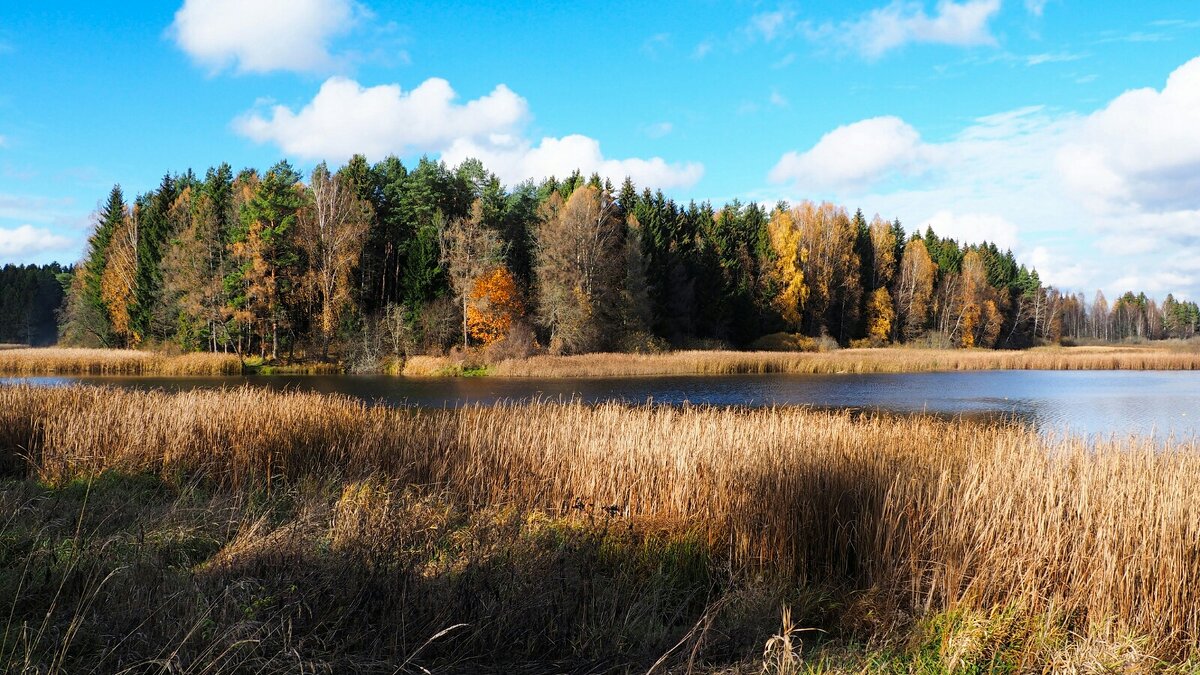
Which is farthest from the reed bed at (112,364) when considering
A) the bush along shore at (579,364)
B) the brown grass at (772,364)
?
the brown grass at (772,364)

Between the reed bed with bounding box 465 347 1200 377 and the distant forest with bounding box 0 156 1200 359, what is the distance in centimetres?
286

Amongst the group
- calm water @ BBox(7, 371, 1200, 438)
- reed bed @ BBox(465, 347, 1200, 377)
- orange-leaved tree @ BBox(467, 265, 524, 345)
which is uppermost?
orange-leaved tree @ BBox(467, 265, 524, 345)

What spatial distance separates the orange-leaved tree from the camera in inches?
1549

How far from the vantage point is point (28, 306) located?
243ft

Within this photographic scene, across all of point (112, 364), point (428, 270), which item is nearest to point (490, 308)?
point (428, 270)

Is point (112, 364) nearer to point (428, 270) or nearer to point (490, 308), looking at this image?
point (428, 270)

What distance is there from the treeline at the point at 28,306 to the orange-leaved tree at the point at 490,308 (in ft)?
163

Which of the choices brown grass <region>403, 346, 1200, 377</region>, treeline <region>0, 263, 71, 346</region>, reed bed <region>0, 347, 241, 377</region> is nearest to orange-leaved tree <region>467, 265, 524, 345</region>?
brown grass <region>403, 346, 1200, 377</region>

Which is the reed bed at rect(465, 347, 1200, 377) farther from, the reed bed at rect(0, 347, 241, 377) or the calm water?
the reed bed at rect(0, 347, 241, 377)

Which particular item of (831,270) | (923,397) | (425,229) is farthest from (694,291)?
(923,397)

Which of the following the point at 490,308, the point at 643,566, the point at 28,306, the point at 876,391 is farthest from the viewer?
the point at 28,306

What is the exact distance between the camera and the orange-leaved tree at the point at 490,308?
129 ft

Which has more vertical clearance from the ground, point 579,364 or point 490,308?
point 490,308

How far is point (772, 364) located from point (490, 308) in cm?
1530
